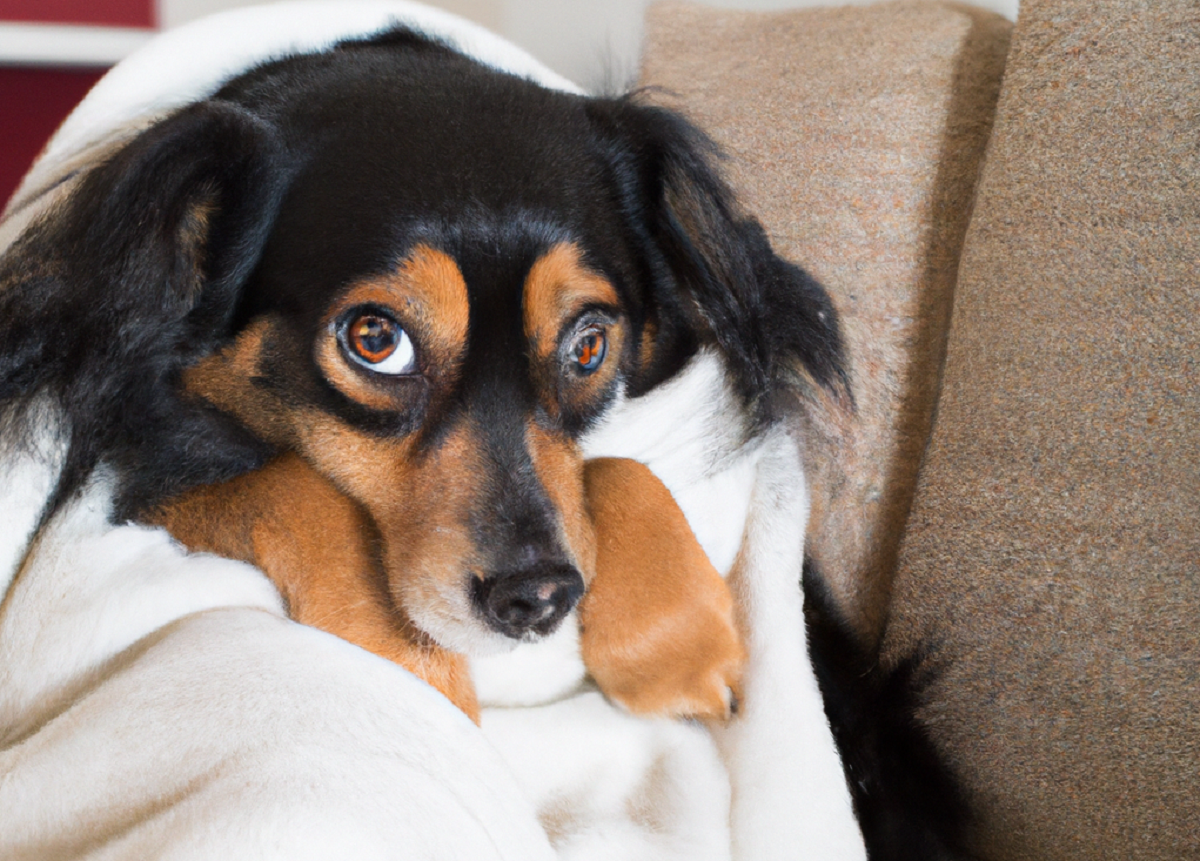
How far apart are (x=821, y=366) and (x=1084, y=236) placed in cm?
36

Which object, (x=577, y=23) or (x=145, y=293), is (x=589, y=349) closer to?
(x=145, y=293)

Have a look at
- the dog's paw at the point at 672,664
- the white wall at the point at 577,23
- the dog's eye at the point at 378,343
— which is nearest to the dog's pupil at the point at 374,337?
the dog's eye at the point at 378,343

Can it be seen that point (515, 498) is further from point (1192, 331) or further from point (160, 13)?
point (160, 13)

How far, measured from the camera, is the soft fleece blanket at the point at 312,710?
704 millimetres

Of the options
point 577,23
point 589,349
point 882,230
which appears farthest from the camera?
point 577,23

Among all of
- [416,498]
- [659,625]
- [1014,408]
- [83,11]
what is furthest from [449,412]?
[83,11]

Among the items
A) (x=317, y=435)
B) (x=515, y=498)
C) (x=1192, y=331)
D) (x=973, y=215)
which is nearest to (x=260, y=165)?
(x=317, y=435)

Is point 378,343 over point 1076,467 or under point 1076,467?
over

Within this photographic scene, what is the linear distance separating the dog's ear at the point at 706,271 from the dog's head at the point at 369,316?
0.11 meters

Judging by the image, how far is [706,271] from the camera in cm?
118

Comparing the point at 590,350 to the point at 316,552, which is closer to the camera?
the point at 316,552

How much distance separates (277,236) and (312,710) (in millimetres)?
523

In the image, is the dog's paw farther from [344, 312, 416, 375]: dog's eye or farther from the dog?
[344, 312, 416, 375]: dog's eye

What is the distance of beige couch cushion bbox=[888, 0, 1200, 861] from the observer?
37.9 inches
